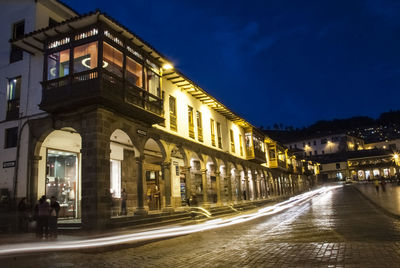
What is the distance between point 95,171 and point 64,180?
463 cm

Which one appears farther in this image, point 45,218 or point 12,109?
point 12,109

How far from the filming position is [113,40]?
14.5m

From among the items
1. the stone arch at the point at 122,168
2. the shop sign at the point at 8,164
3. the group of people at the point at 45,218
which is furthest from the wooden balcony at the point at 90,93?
the group of people at the point at 45,218

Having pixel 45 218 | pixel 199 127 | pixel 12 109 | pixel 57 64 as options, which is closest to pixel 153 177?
pixel 199 127

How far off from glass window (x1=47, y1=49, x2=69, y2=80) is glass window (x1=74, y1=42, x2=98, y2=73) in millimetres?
543

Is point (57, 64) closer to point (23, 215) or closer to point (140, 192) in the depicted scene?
point (23, 215)

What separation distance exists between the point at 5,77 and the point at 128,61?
675 cm

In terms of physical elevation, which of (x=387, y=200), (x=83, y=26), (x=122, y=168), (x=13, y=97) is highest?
(x=83, y=26)

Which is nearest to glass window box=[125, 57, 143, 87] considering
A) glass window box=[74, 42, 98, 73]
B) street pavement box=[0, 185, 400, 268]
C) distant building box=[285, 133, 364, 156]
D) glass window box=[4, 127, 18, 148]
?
glass window box=[74, 42, 98, 73]

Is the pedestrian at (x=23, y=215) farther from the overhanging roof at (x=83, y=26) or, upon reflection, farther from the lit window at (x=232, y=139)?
the lit window at (x=232, y=139)

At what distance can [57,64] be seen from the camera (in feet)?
49.1

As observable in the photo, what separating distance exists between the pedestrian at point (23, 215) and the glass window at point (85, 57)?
6.05 meters

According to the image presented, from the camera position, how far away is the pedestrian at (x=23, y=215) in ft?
45.4

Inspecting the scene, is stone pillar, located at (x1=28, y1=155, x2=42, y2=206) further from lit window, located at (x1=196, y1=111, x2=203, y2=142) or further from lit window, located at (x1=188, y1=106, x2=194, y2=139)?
lit window, located at (x1=196, y1=111, x2=203, y2=142)
